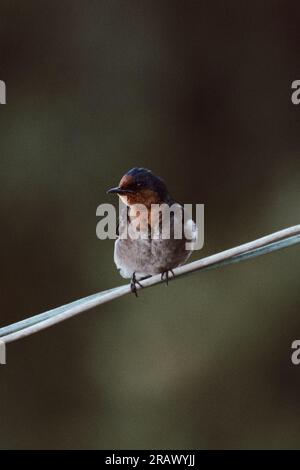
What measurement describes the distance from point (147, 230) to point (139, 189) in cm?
17

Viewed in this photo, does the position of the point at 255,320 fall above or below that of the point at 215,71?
below

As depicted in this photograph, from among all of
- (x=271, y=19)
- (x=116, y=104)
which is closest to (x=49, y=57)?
(x=116, y=104)

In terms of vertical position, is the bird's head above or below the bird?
above

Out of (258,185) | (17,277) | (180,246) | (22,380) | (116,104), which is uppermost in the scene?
(116,104)

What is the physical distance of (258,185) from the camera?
26.1ft

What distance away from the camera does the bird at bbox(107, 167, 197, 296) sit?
→ 12.5ft

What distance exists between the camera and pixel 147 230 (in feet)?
12.5

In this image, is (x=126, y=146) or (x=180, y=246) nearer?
(x=180, y=246)

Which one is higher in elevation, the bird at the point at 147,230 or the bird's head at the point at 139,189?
the bird's head at the point at 139,189

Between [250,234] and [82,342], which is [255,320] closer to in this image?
[250,234]

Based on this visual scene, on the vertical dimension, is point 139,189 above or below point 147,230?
above

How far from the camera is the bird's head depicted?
152 inches

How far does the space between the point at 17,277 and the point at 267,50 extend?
290cm

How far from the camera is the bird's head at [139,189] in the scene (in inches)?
152
